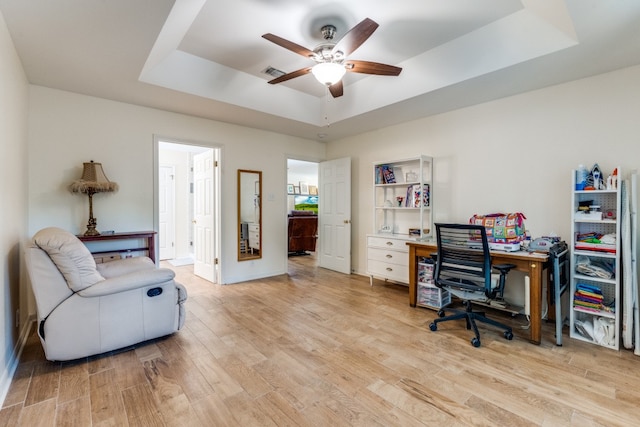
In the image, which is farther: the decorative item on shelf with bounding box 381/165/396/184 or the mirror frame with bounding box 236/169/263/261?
the mirror frame with bounding box 236/169/263/261

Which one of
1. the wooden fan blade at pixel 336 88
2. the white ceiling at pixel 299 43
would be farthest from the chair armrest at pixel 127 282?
the wooden fan blade at pixel 336 88

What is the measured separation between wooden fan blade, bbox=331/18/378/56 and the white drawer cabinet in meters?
2.30

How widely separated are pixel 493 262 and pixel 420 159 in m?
1.54

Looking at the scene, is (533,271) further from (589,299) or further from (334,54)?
(334,54)

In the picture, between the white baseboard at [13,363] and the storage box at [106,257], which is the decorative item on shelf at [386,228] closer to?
the storage box at [106,257]

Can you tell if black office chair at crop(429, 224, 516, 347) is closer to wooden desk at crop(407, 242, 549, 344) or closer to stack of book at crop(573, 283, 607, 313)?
wooden desk at crop(407, 242, 549, 344)

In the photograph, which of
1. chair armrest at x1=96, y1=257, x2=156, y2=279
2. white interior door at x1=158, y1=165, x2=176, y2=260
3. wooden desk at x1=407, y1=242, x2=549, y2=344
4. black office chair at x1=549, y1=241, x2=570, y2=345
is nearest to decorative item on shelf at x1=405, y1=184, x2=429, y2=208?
wooden desk at x1=407, y1=242, x2=549, y2=344

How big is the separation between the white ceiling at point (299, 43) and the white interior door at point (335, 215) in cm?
148

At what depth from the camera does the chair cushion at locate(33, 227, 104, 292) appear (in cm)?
198

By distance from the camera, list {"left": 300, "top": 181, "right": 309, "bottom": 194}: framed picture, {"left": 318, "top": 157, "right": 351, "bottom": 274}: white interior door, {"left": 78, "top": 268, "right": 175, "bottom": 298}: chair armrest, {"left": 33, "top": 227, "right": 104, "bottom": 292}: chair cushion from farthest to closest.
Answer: {"left": 300, "top": 181, "right": 309, "bottom": 194}: framed picture < {"left": 318, "top": 157, "right": 351, "bottom": 274}: white interior door < {"left": 78, "top": 268, "right": 175, "bottom": 298}: chair armrest < {"left": 33, "top": 227, "right": 104, "bottom": 292}: chair cushion

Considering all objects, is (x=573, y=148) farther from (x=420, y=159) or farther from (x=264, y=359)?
(x=264, y=359)

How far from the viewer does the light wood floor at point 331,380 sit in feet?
5.23

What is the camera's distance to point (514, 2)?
2219mm

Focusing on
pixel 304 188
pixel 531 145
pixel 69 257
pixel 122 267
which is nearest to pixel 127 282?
pixel 69 257
